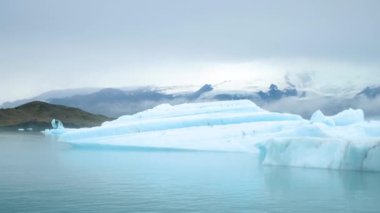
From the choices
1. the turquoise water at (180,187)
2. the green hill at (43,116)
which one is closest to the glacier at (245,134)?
the turquoise water at (180,187)

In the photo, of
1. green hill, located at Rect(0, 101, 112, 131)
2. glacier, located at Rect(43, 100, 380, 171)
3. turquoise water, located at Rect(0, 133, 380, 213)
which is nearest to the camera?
turquoise water, located at Rect(0, 133, 380, 213)

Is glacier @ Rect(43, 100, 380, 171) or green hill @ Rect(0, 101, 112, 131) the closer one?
glacier @ Rect(43, 100, 380, 171)

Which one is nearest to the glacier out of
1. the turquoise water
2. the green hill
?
the turquoise water

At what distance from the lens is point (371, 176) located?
19641 millimetres

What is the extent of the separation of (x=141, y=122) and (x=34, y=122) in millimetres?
118123

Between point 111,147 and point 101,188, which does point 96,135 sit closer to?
point 111,147

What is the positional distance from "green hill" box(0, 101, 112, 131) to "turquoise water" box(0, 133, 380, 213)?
122m

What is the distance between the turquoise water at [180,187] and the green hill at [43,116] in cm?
12203

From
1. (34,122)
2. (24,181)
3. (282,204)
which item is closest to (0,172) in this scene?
(24,181)

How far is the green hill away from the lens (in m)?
145

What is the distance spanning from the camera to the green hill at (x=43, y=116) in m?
145

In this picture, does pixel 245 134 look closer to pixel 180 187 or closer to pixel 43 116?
pixel 180 187

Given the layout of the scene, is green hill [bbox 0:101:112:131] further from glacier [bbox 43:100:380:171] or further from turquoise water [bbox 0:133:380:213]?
turquoise water [bbox 0:133:380:213]

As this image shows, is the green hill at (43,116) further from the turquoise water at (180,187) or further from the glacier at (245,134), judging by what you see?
the turquoise water at (180,187)
